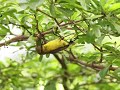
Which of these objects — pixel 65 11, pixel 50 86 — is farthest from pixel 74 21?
pixel 50 86

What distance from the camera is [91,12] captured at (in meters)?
0.95

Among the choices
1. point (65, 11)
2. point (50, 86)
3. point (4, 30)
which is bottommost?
point (50, 86)

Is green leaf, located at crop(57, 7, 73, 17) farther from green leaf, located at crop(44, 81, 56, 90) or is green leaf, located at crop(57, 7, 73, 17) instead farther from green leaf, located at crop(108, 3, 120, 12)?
green leaf, located at crop(44, 81, 56, 90)

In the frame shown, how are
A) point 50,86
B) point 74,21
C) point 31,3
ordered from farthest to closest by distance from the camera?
point 50,86, point 74,21, point 31,3

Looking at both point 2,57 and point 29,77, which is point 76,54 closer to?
point 2,57

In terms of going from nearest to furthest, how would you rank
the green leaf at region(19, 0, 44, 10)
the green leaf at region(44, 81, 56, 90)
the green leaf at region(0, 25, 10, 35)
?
the green leaf at region(19, 0, 44, 10), the green leaf at region(0, 25, 10, 35), the green leaf at region(44, 81, 56, 90)

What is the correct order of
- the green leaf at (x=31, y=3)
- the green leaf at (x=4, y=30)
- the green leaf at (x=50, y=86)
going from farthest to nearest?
the green leaf at (x=50, y=86), the green leaf at (x=4, y=30), the green leaf at (x=31, y=3)

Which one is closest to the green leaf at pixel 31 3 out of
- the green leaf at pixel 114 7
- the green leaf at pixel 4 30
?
the green leaf at pixel 114 7

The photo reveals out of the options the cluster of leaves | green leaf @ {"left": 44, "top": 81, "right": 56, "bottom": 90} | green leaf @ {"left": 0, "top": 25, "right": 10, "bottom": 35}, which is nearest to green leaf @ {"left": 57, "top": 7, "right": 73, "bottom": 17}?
the cluster of leaves

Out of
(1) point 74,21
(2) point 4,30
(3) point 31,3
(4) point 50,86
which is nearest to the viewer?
(3) point 31,3

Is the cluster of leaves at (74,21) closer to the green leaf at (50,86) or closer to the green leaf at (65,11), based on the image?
the green leaf at (65,11)

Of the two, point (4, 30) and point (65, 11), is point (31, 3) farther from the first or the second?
point (4, 30)

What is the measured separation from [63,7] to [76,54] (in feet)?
1.98

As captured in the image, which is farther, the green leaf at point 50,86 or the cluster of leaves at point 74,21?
the green leaf at point 50,86
